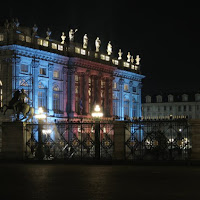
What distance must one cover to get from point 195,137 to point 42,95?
51605mm

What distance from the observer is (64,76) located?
88438mm

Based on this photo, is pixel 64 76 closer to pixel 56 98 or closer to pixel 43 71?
pixel 56 98

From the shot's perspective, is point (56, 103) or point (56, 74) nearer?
point (56, 103)

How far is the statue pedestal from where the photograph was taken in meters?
38.4

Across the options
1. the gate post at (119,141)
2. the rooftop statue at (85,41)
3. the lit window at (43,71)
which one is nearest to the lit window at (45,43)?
the lit window at (43,71)

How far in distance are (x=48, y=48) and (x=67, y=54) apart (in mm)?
6376

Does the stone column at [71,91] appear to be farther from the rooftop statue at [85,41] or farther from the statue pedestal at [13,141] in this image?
the statue pedestal at [13,141]

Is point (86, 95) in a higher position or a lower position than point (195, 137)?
higher

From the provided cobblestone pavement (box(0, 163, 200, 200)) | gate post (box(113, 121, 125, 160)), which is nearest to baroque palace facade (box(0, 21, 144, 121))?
gate post (box(113, 121, 125, 160))

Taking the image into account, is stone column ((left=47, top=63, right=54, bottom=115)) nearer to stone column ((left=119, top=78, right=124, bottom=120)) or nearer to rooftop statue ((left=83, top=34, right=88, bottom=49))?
rooftop statue ((left=83, top=34, right=88, bottom=49))

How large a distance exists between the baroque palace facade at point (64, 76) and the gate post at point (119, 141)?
39.6 meters

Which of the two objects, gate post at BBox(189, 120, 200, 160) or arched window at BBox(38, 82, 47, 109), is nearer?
gate post at BBox(189, 120, 200, 160)

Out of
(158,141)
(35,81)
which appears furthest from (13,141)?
(35,81)

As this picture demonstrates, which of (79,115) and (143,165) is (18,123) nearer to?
(143,165)
